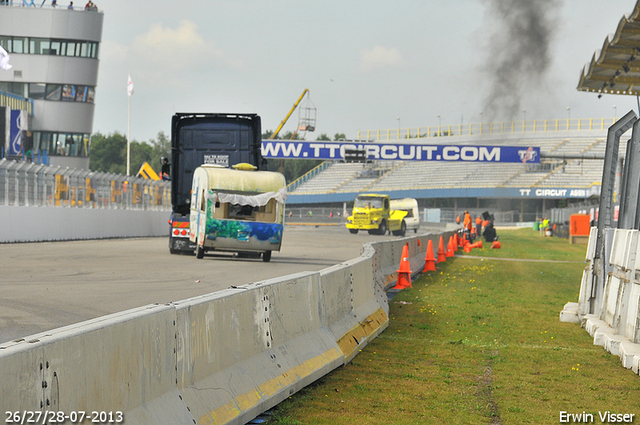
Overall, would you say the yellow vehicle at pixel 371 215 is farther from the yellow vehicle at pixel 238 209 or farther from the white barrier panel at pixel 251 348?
the white barrier panel at pixel 251 348

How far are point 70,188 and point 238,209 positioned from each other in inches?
458

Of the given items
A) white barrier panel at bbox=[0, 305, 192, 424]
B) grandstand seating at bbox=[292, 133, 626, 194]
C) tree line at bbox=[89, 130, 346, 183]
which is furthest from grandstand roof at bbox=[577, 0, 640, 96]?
tree line at bbox=[89, 130, 346, 183]

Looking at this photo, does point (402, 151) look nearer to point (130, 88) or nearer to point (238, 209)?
point (130, 88)

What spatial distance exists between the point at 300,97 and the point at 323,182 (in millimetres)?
12514

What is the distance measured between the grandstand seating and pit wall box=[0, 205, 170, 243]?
57.2 metres

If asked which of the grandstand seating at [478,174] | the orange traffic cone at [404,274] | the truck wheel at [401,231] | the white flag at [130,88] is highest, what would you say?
the white flag at [130,88]

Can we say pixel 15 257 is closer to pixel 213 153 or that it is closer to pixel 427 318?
pixel 213 153

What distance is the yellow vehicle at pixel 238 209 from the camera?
71.6ft

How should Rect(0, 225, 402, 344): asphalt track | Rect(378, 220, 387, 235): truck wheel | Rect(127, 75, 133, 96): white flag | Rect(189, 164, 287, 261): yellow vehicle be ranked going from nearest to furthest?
Rect(0, 225, 402, 344): asphalt track
Rect(189, 164, 287, 261): yellow vehicle
Rect(378, 220, 387, 235): truck wheel
Rect(127, 75, 133, 96): white flag

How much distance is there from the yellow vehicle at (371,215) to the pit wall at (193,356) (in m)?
45.5

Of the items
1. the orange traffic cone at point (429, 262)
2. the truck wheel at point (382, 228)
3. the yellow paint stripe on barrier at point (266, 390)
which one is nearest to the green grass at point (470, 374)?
the yellow paint stripe on barrier at point (266, 390)

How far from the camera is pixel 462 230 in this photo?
44250mm

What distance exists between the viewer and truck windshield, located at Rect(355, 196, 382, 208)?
2202 inches

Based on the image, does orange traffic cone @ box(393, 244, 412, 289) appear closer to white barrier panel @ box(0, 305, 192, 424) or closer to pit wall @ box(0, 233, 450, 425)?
pit wall @ box(0, 233, 450, 425)
